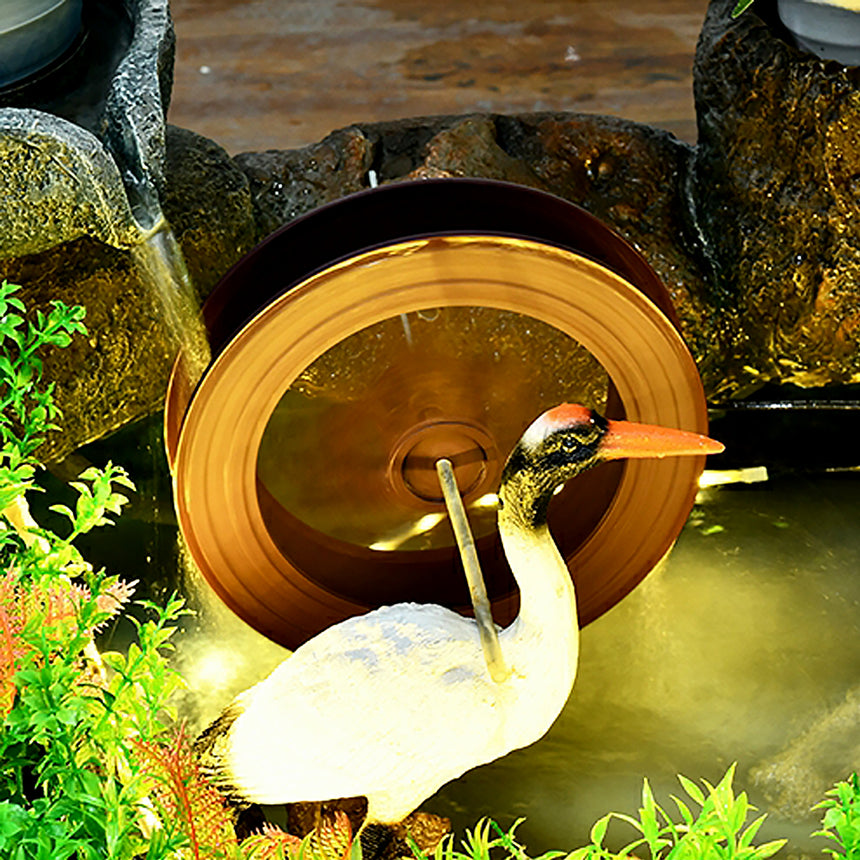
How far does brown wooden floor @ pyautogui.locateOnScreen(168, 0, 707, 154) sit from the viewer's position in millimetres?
3535

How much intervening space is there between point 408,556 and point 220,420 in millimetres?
A: 470

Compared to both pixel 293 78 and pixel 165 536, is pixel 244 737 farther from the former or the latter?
pixel 293 78

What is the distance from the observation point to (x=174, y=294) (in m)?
2.16

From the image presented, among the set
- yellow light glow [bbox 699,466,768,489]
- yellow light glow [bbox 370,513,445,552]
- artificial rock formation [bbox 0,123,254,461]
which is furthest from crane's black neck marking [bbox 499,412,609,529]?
yellow light glow [bbox 699,466,768,489]

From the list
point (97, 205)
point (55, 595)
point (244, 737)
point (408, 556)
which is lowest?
point (408, 556)

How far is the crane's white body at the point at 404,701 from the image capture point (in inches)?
60.1

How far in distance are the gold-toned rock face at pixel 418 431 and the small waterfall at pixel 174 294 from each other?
0.26 m

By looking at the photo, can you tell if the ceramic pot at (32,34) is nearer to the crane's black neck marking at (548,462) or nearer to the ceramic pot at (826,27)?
the crane's black neck marking at (548,462)

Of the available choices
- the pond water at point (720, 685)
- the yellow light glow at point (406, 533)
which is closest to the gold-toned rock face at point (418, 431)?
the yellow light glow at point (406, 533)

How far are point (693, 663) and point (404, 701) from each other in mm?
852

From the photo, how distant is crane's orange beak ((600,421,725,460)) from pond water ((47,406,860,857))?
0.76 meters

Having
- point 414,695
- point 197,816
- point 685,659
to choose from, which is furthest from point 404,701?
point 685,659

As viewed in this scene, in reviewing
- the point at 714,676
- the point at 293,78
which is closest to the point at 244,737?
the point at 714,676

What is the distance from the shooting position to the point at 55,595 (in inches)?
51.6
